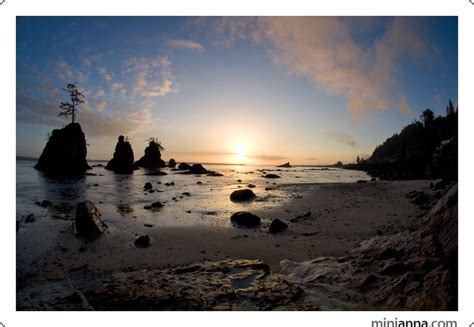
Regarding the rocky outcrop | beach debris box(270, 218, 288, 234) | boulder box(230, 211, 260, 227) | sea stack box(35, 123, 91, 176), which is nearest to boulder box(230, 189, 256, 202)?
boulder box(230, 211, 260, 227)

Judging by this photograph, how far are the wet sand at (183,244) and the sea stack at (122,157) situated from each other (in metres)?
52.1

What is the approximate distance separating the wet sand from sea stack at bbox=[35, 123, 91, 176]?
4293 cm

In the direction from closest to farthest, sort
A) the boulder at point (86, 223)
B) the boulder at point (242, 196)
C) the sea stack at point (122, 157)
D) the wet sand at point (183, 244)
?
the wet sand at point (183, 244)
the boulder at point (86, 223)
the boulder at point (242, 196)
the sea stack at point (122, 157)

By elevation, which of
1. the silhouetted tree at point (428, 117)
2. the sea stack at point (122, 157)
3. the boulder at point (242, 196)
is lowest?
the boulder at point (242, 196)

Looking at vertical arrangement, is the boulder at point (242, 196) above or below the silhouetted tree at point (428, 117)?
→ below

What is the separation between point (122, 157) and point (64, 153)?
47.8ft

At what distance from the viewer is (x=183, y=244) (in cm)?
804

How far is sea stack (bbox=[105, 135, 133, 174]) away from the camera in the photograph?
58.7 meters

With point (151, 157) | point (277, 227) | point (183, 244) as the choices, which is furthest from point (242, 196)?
point (151, 157)

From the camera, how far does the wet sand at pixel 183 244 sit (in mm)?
6284

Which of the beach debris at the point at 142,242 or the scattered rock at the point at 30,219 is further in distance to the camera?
the scattered rock at the point at 30,219

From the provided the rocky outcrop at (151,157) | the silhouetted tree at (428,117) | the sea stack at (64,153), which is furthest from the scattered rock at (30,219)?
the silhouetted tree at (428,117)

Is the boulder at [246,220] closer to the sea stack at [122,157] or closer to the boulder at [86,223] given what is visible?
the boulder at [86,223]

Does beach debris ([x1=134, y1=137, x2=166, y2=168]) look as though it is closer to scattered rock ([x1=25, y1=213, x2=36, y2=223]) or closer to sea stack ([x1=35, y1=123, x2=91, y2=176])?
sea stack ([x1=35, y1=123, x2=91, y2=176])
